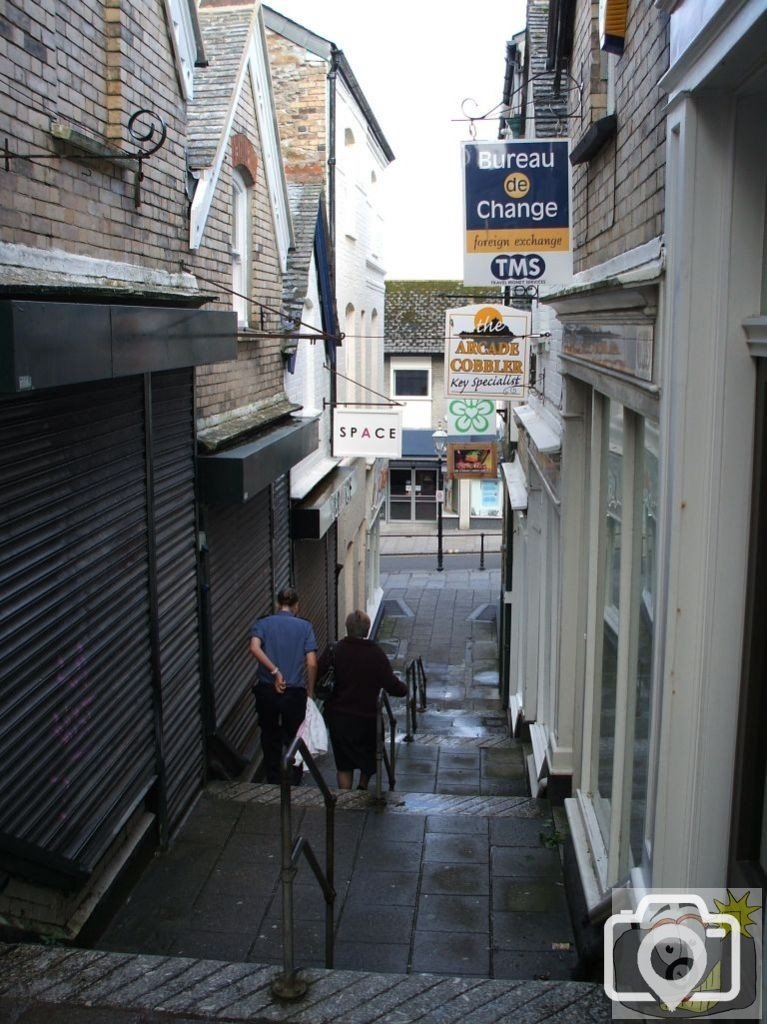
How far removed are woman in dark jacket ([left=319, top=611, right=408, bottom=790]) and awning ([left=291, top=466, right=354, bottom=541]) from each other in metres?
3.87

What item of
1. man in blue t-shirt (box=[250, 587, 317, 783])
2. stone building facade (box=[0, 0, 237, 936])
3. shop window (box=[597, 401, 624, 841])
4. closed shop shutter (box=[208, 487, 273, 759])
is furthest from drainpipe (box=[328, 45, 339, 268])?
shop window (box=[597, 401, 624, 841])

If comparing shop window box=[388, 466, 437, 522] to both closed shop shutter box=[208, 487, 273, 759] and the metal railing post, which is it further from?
the metal railing post

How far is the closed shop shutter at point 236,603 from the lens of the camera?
8.39 metres

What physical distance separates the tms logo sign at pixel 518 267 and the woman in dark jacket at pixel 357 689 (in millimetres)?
2813

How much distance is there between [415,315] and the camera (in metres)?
36.4

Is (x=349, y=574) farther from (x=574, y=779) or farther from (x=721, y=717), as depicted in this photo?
(x=721, y=717)

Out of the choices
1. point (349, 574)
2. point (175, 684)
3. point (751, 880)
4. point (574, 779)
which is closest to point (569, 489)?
point (574, 779)

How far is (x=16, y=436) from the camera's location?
4.77 meters

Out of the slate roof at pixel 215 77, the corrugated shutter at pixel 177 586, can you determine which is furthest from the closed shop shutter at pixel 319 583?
the slate roof at pixel 215 77

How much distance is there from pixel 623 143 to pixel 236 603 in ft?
16.9

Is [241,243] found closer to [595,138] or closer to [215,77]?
[215,77]

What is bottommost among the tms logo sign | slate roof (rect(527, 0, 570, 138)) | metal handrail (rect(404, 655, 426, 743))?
metal handrail (rect(404, 655, 426, 743))
